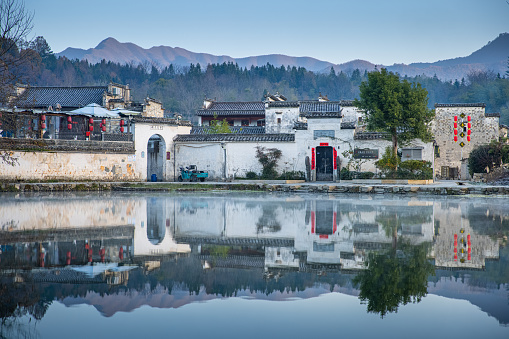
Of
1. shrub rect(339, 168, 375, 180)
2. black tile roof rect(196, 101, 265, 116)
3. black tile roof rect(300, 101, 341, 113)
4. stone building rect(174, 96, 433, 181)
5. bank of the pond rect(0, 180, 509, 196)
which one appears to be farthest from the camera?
black tile roof rect(196, 101, 265, 116)

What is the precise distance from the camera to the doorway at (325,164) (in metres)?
29.1

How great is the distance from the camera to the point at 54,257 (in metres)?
7.25

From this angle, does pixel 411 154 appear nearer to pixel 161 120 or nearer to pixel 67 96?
pixel 161 120

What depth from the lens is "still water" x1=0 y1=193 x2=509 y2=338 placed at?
4.56 meters

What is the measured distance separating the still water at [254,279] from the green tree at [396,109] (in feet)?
55.0

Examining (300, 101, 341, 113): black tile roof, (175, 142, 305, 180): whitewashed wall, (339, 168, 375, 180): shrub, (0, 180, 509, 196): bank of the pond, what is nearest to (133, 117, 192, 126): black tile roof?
(175, 142, 305, 180): whitewashed wall

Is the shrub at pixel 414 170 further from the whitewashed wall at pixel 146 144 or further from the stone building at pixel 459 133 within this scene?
the whitewashed wall at pixel 146 144

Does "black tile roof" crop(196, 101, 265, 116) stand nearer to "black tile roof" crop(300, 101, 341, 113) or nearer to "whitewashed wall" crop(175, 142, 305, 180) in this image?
"black tile roof" crop(300, 101, 341, 113)

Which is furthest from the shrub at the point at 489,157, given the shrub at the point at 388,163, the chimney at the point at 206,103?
the chimney at the point at 206,103

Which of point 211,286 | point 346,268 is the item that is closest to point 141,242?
point 211,286

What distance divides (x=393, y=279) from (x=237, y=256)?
2.51 m

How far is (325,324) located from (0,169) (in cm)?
2319

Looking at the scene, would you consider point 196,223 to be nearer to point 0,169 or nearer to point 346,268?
point 346,268

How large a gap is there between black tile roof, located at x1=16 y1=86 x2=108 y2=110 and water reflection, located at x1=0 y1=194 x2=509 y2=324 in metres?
28.2
